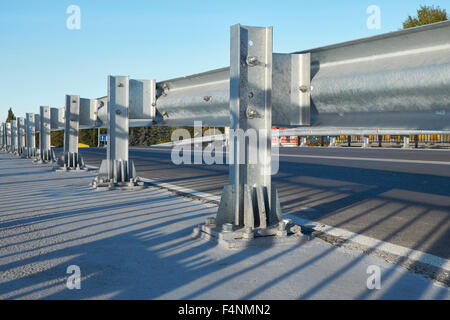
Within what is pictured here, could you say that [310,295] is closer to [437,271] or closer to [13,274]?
[437,271]

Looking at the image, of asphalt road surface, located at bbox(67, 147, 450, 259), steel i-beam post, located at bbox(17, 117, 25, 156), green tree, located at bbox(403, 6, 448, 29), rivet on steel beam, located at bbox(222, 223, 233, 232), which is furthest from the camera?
green tree, located at bbox(403, 6, 448, 29)

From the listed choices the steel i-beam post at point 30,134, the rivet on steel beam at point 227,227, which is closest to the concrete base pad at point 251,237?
the rivet on steel beam at point 227,227

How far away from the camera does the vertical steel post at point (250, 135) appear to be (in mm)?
4852

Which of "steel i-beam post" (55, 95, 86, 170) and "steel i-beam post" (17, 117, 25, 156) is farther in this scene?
"steel i-beam post" (17, 117, 25, 156)

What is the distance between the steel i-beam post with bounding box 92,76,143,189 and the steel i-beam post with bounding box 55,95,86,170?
4064 millimetres

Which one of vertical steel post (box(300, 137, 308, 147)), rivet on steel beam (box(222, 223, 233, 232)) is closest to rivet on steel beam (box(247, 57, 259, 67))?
rivet on steel beam (box(222, 223, 233, 232))

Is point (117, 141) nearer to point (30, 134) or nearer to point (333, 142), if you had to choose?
point (30, 134)

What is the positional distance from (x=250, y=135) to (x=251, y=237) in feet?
3.81

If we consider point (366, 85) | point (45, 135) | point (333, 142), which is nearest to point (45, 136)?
point (45, 135)

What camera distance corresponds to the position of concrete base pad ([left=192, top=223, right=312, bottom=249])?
453 centimetres

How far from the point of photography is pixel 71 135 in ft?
46.3

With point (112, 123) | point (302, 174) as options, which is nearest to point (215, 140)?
point (302, 174)

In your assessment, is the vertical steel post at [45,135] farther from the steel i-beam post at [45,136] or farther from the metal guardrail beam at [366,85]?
the metal guardrail beam at [366,85]

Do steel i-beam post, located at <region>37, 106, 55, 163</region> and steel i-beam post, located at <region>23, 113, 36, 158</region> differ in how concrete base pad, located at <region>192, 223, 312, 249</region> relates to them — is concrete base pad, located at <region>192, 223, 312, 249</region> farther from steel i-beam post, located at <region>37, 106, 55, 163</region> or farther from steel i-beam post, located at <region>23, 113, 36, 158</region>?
steel i-beam post, located at <region>23, 113, 36, 158</region>
